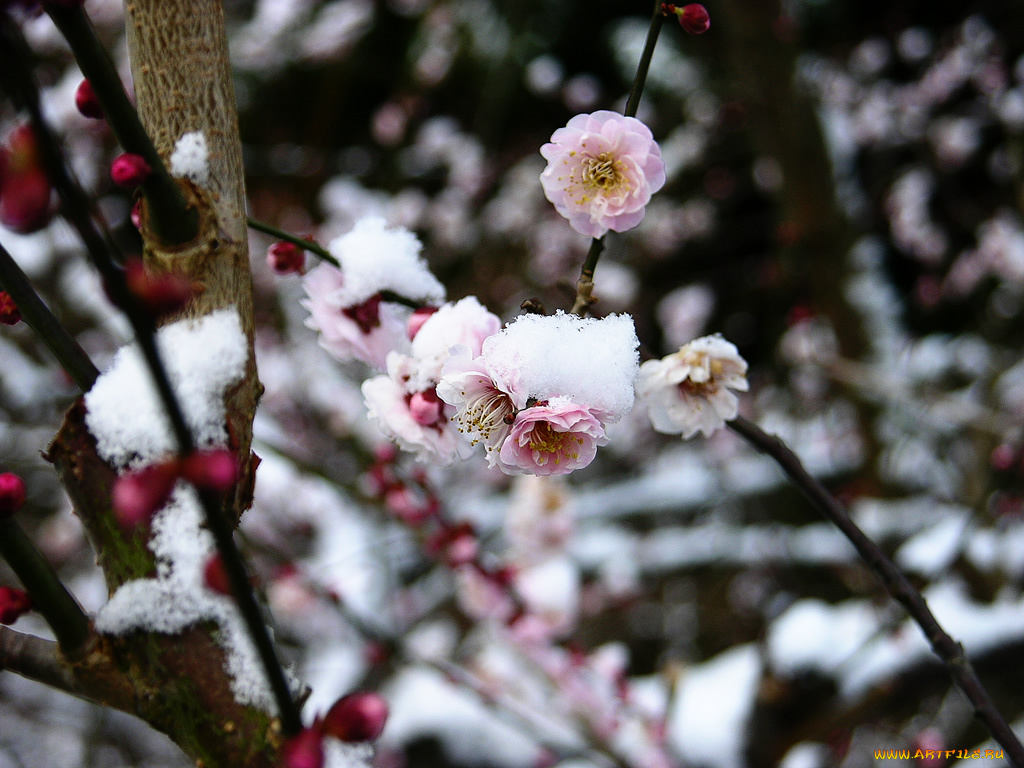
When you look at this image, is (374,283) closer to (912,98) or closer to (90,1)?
(90,1)

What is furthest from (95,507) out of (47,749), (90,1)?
(47,749)

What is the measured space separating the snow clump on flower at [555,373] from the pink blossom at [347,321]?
0.25 metres

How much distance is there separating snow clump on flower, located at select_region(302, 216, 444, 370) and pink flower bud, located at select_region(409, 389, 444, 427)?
0.12m

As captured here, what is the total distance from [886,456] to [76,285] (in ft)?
15.9

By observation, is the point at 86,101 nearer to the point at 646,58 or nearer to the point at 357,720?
the point at 646,58

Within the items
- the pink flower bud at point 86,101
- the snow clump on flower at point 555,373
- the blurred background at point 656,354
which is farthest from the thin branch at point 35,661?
the blurred background at point 656,354

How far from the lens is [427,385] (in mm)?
800

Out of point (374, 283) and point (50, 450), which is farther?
point (374, 283)

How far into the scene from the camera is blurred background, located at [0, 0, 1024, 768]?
2469 millimetres

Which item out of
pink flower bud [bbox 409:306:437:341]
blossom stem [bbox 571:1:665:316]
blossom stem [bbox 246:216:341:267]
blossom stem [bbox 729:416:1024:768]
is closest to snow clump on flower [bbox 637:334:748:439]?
blossom stem [bbox 729:416:1024:768]

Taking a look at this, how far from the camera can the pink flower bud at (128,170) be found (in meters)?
0.63

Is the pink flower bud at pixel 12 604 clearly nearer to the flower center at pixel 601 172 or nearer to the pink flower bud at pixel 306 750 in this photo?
the pink flower bud at pixel 306 750

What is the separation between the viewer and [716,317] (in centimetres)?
631

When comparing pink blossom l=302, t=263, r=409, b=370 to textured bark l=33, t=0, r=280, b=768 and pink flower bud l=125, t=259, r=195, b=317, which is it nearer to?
textured bark l=33, t=0, r=280, b=768
